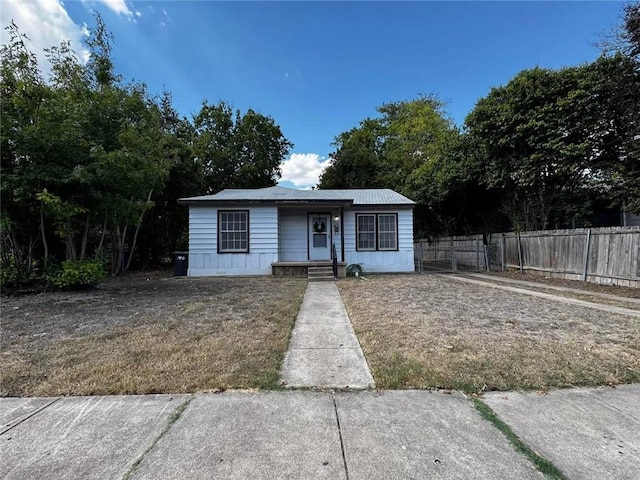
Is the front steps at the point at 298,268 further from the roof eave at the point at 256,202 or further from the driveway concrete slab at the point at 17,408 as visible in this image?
the driveway concrete slab at the point at 17,408

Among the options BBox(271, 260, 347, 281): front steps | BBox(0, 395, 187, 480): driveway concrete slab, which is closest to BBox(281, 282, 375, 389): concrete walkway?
BBox(0, 395, 187, 480): driveway concrete slab

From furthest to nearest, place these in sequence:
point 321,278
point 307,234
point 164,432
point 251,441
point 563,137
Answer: point 307,234 → point 321,278 → point 563,137 → point 164,432 → point 251,441

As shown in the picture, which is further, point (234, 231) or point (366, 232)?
point (366, 232)

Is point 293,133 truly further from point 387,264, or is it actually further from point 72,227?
point 72,227

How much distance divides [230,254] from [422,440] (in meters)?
10.8

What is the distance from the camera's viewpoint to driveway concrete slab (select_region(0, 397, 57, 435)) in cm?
239

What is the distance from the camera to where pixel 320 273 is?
37.3 feet

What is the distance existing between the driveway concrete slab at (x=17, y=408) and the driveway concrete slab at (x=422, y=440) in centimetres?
231

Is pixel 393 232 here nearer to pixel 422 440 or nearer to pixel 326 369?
pixel 326 369

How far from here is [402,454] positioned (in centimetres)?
200

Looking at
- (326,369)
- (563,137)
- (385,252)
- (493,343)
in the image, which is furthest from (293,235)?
(326,369)

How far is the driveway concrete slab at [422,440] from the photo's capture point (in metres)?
1.85

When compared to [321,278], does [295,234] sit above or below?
above

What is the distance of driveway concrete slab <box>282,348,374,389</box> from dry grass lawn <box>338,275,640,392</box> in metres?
0.16
